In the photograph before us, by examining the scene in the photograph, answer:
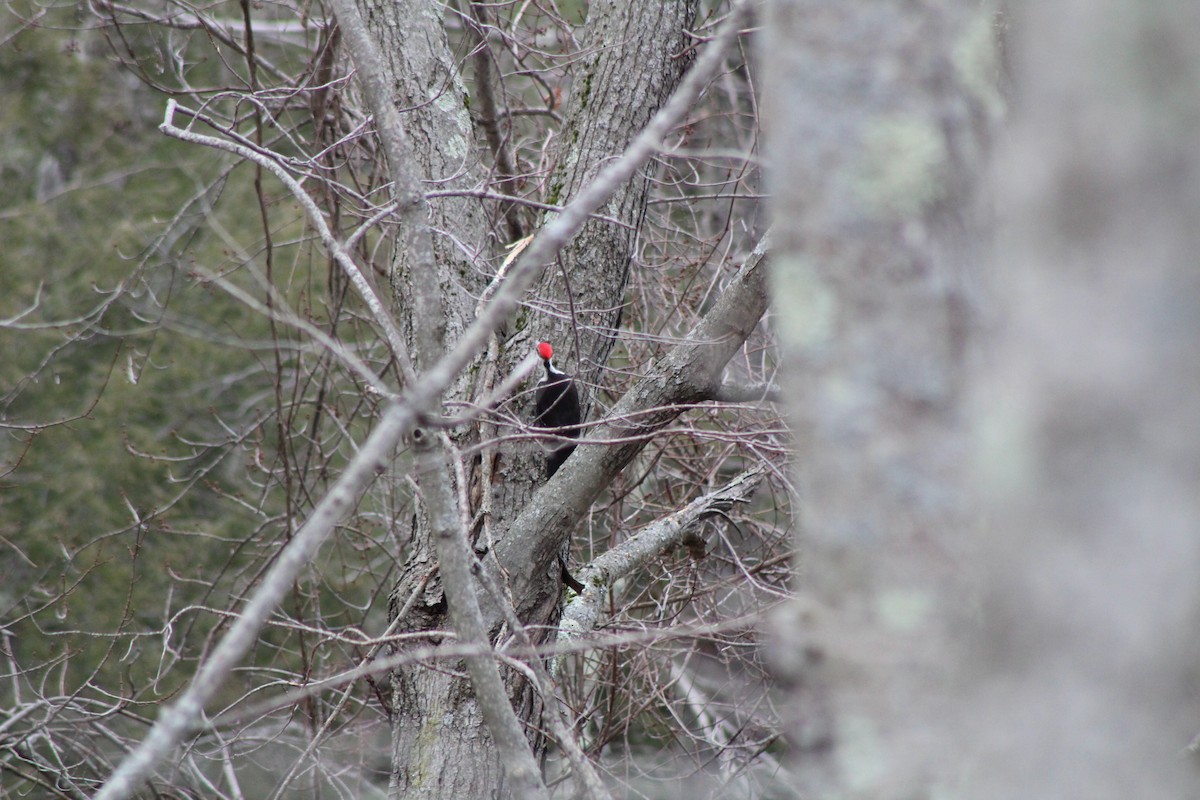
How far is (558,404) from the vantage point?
401 centimetres

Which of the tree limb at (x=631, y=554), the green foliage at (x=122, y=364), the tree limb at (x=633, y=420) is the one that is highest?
the tree limb at (x=633, y=420)

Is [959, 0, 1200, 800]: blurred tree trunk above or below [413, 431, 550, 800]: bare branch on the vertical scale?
above

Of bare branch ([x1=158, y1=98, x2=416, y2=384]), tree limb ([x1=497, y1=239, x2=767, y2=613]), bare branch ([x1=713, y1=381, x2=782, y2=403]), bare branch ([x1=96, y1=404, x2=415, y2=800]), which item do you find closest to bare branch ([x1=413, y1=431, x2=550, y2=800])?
bare branch ([x1=158, y1=98, x2=416, y2=384])

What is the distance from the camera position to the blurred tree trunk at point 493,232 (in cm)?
294

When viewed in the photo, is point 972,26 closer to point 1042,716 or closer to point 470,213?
point 1042,716

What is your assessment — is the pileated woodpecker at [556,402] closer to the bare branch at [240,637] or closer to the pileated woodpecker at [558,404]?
the pileated woodpecker at [558,404]

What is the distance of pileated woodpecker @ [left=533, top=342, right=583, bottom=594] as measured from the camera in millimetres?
3103

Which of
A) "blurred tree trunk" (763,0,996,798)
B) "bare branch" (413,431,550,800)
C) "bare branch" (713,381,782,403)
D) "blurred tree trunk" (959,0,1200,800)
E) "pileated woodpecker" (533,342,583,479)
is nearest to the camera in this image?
"blurred tree trunk" (959,0,1200,800)

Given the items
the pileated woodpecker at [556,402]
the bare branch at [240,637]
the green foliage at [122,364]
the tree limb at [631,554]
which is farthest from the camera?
the green foliage at [122,364]

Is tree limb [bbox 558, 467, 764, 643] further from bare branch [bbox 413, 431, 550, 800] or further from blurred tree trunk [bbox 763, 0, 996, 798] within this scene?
blurred tree trunk [bbox 763, 0, 996, 798]

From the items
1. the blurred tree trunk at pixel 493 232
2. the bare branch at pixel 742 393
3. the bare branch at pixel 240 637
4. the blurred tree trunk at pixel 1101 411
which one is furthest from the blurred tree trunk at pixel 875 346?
the blurred tree trunk at pixel 493 232

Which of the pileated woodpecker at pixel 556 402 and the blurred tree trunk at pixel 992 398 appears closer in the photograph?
Result: the blurred tree trunk at pixel 992 398

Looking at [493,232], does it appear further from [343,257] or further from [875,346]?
[875,346]

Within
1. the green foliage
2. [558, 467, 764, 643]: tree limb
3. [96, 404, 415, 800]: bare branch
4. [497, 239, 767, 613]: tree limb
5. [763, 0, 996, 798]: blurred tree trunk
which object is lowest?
the green foliage
